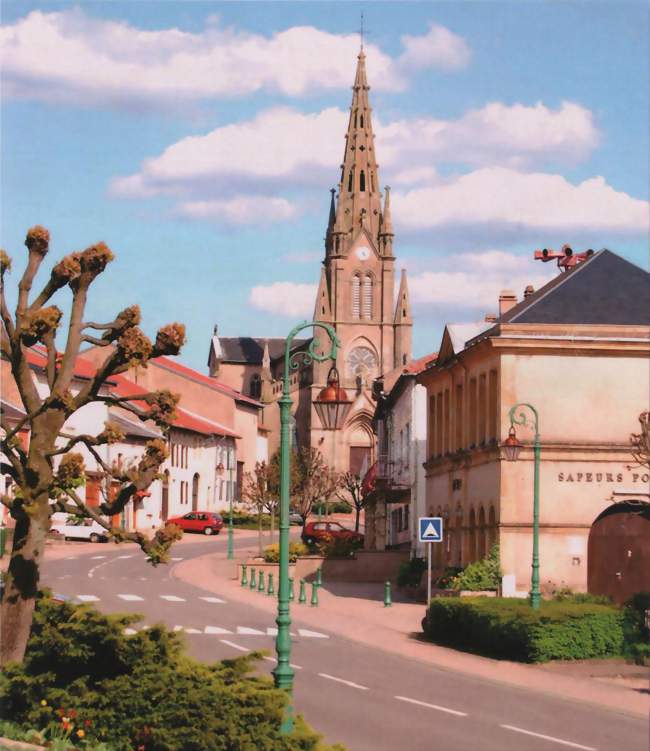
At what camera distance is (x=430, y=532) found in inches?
1410

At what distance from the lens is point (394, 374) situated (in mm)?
76250

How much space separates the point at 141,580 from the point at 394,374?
30302 mm

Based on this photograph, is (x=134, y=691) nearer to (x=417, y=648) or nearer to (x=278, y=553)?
(x=417, y=648)

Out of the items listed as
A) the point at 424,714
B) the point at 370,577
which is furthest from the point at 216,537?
the point at 424,714

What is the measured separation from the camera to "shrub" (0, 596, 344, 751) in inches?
619

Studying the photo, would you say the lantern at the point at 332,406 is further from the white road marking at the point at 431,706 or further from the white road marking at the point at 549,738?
the white road marking at the point at 549,738

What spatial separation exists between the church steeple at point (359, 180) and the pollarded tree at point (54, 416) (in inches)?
5024

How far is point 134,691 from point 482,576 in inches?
865

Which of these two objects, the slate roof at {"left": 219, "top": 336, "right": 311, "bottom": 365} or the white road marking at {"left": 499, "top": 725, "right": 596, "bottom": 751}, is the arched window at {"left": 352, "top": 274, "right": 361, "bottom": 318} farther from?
the white road marking at {"left": 499, "top": 725, "right": 596, "bottom": 751}

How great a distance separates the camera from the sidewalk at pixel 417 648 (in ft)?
82.0

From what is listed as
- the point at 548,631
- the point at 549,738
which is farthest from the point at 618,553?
the point at 549,738

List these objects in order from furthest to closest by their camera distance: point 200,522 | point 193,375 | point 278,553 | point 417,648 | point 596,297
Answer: point 193,375 < point 200,522 < point 278,553 < point 596,297 < point 417,648

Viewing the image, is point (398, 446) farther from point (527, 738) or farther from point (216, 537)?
point (527, 738)

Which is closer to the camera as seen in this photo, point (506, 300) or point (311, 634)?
point (311, 634)
